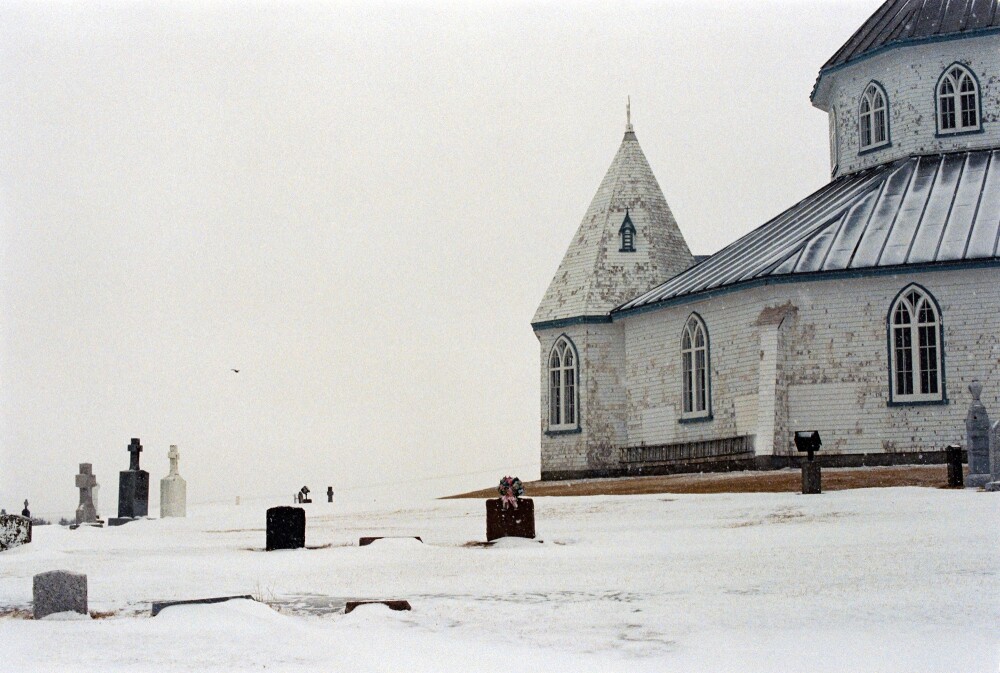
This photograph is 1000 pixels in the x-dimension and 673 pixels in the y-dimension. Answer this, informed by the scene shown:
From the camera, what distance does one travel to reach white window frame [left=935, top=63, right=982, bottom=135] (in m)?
37.8

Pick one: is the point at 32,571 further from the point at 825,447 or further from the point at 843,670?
the point at 825,447

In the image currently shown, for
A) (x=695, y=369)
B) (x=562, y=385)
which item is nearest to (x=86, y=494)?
(x=562, y=385)

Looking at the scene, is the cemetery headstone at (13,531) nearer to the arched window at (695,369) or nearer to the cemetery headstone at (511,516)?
the cemetery headstone at (511,516)

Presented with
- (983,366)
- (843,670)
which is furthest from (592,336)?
(843,670)

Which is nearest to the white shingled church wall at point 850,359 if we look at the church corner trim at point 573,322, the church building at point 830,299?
the church building at point 830,299

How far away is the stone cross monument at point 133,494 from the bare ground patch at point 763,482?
10096 mm

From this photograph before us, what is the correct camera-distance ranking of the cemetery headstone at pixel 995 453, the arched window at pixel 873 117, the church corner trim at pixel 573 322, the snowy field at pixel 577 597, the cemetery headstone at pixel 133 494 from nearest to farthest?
the snowy field at pixel 577 597 → the cemetery headstone at pixel 995 453 → the cemetery headstone at pixel 133 494 → the arched window at pixel 873 117 → the church corner trim at pixel 573 322

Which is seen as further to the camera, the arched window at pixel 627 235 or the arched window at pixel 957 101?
the arched window at pixel 627 235

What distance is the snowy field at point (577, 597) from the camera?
29.0ft

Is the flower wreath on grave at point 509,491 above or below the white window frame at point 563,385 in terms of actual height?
below

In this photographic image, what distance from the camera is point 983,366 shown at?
103 feet

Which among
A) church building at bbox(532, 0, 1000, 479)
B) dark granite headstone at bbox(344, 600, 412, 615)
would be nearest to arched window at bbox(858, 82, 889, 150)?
church building at bbox(532, 0, 1000, 479)

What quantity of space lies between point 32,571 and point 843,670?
1088 cm

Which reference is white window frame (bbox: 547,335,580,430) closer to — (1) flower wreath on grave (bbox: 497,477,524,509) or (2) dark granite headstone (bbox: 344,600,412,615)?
(1) flower wreath on grave (bbox: 497,477,524,509)
